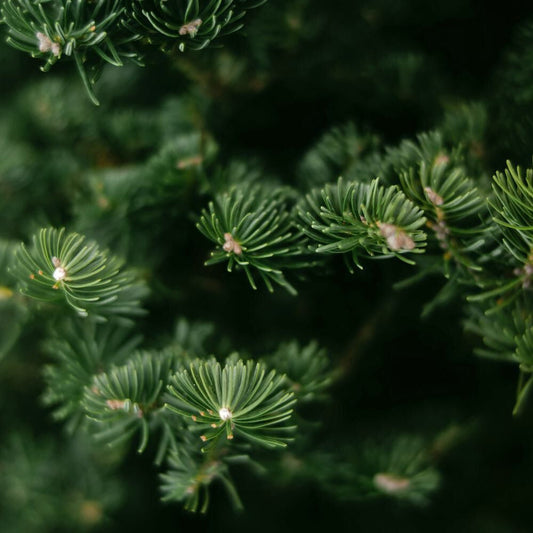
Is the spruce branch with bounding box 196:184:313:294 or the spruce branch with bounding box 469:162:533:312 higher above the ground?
the spruce branch with bounding box 196:184:313:294

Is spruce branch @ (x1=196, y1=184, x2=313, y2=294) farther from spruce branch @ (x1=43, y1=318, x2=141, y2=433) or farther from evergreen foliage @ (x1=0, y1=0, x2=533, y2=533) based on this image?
spruce branch @ (x1=43, y1=318, x2=141, y2=433)

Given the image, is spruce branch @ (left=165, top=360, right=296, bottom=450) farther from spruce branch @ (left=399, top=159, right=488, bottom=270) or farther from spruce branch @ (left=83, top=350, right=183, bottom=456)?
spruce branch @ (left=399, top=159, right=488, bottom=270)

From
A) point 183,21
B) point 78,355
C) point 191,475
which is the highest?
point 183,21

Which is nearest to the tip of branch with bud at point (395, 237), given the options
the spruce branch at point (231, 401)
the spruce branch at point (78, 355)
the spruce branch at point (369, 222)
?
the spruce branch at point (369, 222)

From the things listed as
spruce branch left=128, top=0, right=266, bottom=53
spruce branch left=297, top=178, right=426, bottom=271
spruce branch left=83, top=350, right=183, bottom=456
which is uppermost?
spruce branch left=128, top=0, right=266, bottom=53

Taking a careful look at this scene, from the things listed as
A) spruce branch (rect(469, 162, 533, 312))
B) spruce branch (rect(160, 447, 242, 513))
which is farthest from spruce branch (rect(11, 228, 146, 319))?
spruce branch (rect(469, 162, 533, 312))

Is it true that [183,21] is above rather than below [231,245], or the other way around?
above

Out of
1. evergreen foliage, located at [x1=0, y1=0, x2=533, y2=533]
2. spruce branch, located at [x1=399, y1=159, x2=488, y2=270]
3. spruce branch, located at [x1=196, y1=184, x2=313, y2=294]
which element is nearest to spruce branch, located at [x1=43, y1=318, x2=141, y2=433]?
evergreen foliage, located at [x1=0, y1=0, x2=533, y2=533]

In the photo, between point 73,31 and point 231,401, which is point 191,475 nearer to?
point 231,401

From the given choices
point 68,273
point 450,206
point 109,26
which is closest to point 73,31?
point 109,26
